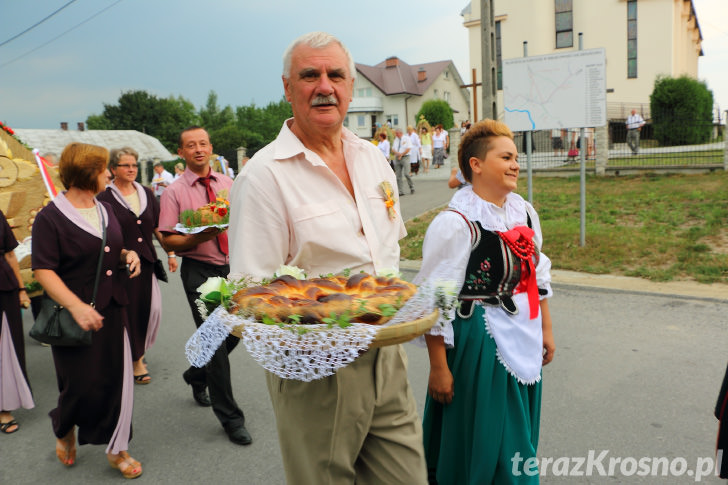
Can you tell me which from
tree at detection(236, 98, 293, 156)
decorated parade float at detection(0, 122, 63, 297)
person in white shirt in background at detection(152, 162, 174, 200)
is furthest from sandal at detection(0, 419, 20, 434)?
tree at detection(236, 98, 293, 156)

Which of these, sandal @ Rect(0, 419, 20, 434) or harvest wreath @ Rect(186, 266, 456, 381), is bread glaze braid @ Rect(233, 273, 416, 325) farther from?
sandal @ Rect(0, 419, 20, 434)

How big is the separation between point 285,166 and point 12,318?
3864 mm

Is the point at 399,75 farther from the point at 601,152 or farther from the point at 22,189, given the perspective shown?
the point at 22,189

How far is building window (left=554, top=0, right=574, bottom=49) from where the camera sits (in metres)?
41.3

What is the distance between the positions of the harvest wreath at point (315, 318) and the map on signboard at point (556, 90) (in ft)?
27.4

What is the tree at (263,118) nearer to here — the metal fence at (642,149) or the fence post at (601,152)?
the metal fence at (642,149)

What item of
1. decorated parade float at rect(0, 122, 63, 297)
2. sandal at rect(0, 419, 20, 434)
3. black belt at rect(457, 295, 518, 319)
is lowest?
sandal at rect(0, 419, 20, 434)

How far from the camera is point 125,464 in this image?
13.0 ft

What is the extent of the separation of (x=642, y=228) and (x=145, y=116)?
83.8m

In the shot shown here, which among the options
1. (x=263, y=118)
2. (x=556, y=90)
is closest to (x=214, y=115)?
(x=263, y=118)

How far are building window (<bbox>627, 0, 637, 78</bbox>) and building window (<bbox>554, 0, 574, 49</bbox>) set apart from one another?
3609 mm

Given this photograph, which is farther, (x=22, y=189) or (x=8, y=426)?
(x=22, y=189)

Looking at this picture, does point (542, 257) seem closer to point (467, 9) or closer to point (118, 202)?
point (118, 202)

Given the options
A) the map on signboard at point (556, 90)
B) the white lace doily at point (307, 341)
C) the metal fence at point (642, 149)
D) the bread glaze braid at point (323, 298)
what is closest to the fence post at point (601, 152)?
the metal fence at point (642, 149)
